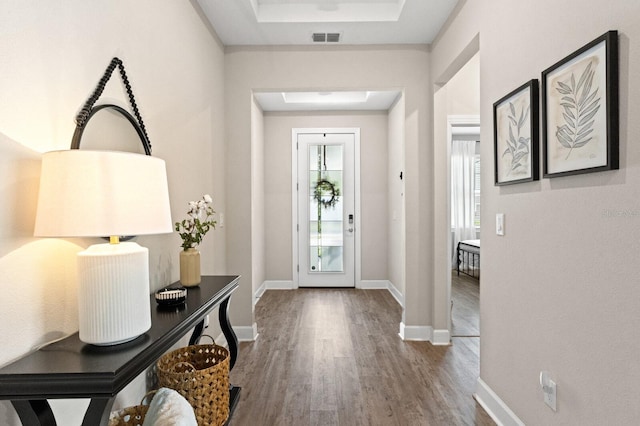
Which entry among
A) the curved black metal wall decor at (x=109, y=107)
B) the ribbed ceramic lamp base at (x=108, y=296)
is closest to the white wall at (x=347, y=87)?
the curved black metal wall decor at (x=109, y=107)

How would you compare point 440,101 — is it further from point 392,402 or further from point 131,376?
point 131,376

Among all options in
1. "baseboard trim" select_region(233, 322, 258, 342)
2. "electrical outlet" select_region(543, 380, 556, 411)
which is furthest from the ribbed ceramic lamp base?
"baseboard trim" select_region(233, 322, 258, 342)

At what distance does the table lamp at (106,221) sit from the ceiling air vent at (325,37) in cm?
247

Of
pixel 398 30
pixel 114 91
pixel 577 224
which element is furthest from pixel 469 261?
pixel 114 91

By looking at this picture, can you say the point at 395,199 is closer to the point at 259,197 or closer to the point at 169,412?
the point at 259,197

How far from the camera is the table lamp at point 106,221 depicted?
1.09 m

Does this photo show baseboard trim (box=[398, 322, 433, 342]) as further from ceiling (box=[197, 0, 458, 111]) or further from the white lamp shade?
the white lamp shade

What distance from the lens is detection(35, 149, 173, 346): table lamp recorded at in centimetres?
109

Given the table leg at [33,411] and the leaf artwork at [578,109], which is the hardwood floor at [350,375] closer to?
the table leg at [33,411]

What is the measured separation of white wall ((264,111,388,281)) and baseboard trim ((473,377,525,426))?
327 centimetres

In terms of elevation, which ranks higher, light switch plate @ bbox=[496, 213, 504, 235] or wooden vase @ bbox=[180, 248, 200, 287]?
light switch plate @ bbox=[496, 213, 504, 235]

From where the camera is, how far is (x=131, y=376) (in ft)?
3.57

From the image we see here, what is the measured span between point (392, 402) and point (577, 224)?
1556 mm

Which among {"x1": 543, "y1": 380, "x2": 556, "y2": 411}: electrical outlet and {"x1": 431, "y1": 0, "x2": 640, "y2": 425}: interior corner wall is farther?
{"x1": 543, "y1": 380, "x2": 556, "y2": 411}: electrical outlet
